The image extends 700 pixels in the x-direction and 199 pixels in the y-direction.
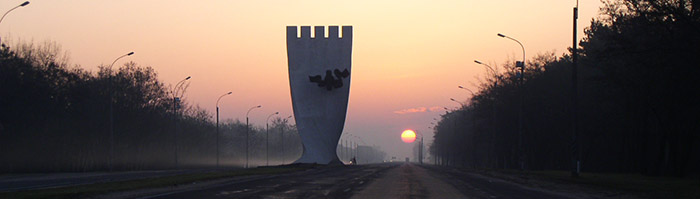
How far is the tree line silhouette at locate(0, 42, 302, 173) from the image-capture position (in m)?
61.2

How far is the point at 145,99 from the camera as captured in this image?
88.4 metres

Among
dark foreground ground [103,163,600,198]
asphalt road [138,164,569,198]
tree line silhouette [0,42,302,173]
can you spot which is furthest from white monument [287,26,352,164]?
dark foreground ground [103,163,600,198]

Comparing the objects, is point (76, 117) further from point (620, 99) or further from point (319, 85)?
point (620, 99)

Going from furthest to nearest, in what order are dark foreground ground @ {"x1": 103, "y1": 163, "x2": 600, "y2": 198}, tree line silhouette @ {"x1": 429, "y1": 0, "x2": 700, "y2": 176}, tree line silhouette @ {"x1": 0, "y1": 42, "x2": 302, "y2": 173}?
1. tree line silhouette @ {"x1": 0, "y1": 42, "x2": 302, "y2": 173}
2. tree line silhouette @ {"x1": 429, "y1": 0, "x2": 700, "y2": 176}
3. dark foreground ground @ {"x1": 103, "y1": 163, "x2": 600, "y2": 198}

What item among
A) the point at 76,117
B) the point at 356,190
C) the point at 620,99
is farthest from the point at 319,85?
the point at 356,190

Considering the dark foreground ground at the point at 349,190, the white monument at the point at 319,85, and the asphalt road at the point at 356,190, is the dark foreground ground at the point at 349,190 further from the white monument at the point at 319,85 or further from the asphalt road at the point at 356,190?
the white monument at the point at 319,85

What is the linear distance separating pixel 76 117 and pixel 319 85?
38.2m

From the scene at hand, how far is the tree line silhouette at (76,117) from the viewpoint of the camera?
6119 cm

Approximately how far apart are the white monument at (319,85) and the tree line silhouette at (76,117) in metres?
16.8

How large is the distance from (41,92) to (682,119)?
48051 millimetres

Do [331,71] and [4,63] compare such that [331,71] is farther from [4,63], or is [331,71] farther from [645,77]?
[645,77]

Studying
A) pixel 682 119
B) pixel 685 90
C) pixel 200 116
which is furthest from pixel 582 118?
pixel 200 116

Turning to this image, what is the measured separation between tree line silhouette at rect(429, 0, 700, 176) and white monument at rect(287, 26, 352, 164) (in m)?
18.9

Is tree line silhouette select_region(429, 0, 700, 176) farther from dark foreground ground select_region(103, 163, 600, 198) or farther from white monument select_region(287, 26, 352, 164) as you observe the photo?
white monument select_region(287, 26, 352, 164)
